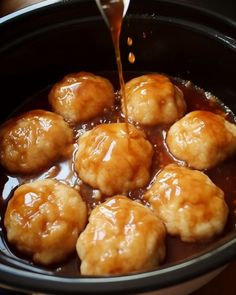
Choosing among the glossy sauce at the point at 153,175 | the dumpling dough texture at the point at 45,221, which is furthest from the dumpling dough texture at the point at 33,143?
the dumpling dough texture at the point at 45,221

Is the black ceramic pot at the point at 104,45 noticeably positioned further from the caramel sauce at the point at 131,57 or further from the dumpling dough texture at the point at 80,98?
the dumpling dough texture at the point at 80,98

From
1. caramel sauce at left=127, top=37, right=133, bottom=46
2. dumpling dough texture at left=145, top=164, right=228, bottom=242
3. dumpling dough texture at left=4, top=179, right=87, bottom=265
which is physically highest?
caramel sauce at left=127, top=37, right=133, bottom=46

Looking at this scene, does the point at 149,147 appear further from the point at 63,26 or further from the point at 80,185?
the point at 63,26

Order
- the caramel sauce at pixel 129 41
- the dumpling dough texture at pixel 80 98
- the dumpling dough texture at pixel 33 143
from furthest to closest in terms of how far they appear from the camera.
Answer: the caramel sauce at pixel 129 41
the dumpling dough texture at pixel 80 98
the dumpling dough texture at pixel 33 143

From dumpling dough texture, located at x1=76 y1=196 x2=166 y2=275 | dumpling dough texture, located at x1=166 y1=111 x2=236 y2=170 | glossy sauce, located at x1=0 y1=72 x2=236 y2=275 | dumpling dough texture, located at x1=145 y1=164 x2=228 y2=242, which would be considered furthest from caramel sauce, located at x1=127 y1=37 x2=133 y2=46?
dumpling dough texture, located at x1=76 y1=196 x2=166 y2=275

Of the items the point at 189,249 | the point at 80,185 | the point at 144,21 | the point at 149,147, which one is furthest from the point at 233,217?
the point at 144,21

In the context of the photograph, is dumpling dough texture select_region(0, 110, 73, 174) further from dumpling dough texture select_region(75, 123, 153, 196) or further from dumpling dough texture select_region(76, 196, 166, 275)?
dumpling dough texture select_region(76, 196, 166, 275)

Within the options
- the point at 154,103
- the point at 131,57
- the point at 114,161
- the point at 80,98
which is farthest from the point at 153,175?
the point at 131,57
